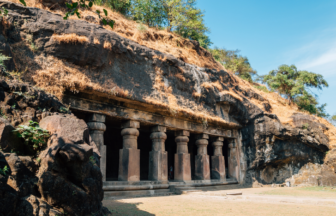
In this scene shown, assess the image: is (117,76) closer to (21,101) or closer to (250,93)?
(21,101)

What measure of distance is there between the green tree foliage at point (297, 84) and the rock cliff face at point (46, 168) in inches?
728

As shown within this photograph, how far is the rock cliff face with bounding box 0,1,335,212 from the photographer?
4262mm

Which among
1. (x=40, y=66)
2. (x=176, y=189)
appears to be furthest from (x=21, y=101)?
(x=176, y=189)

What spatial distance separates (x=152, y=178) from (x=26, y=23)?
7.04m

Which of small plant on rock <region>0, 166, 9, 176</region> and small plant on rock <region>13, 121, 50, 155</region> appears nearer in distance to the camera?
small plant on rock <region>0, 166, 9, 176</region>

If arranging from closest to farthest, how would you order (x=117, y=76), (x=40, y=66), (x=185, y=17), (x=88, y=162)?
(x=88, y=162) < (x=40, y=66) < (x=117, y=76) < (x=185, y=17)

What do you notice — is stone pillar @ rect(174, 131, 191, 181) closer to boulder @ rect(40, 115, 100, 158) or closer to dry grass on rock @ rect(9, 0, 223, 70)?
dry grass on rock @ rect(9, 0, 223, 70)

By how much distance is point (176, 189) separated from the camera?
10625mm

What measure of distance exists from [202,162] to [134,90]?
530 centimetres

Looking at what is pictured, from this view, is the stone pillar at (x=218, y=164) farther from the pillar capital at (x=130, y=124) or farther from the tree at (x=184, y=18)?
the tree at (x=184, y=18)

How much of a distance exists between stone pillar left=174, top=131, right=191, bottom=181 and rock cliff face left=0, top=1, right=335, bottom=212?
0.96 metres

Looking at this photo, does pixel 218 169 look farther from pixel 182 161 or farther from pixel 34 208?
pixel 34 208

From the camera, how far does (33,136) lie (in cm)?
401

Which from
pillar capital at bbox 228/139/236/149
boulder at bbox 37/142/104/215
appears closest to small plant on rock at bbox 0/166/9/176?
boulder at bbox 37/142/104/215
